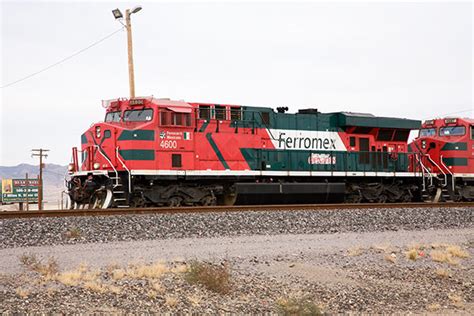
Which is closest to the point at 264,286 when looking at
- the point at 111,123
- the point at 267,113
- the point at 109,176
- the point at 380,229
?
the point at 380,229

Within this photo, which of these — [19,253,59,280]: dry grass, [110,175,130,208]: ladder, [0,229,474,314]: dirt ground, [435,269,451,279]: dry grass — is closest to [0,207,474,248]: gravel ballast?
[0,229,474,314]: dirt ground

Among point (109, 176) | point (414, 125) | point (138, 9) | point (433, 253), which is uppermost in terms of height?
point (138, 9)

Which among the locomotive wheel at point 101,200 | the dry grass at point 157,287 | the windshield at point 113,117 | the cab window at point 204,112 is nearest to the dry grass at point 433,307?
the dry grass at point 157,287

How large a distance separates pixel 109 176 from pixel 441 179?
15.1m

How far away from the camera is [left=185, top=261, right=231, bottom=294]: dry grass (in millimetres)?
8609

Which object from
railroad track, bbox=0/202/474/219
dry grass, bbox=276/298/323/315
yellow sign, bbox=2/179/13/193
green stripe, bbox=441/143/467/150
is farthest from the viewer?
yellow sign, bbox=2/179/13/193

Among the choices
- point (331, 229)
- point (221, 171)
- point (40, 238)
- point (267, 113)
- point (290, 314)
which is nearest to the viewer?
point (290, 314)

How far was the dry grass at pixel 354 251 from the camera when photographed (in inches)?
453

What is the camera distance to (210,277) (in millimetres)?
8688

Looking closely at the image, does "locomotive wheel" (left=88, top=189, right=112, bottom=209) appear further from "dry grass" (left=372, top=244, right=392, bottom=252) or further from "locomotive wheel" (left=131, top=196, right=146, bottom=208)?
"dry grass" (left=372, top=244, right=392, bottom=252)

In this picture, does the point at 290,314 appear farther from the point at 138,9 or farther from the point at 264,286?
the point at 138,9

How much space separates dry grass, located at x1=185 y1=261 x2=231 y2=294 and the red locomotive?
1786 centimetres

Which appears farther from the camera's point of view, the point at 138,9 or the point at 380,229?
the point at 138,9

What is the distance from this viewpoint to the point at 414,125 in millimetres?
24984
